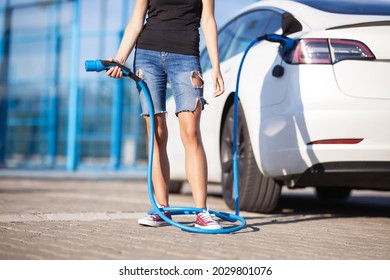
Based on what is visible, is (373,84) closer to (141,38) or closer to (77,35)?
(141,38)

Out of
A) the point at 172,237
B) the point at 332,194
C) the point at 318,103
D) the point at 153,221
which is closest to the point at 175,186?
the point at 332,194

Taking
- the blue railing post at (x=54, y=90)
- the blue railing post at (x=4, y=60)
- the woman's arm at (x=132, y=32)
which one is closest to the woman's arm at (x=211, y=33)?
the woman's arm at (x=132, y=32)

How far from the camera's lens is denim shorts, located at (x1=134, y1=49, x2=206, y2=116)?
3963mm

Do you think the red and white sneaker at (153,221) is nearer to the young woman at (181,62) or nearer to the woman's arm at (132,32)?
the young woman at (181,62)

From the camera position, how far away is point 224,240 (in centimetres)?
359

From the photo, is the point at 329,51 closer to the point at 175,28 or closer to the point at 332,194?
the point at 175,28

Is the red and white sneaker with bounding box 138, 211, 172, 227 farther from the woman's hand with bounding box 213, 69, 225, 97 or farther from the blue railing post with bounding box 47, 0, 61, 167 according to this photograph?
the blue railing post with bounding box 47, 0, 61, 167

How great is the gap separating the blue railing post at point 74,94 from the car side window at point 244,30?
286 inches

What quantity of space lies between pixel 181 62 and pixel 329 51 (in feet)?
3.53

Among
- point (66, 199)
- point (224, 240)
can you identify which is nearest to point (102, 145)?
point (66, 199)

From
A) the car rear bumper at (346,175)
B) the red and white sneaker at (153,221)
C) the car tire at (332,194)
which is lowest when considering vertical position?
the car tire at (332,194)

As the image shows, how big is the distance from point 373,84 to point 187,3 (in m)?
1.38

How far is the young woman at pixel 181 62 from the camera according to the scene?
3.98 meters

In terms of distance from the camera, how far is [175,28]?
13.2ft
